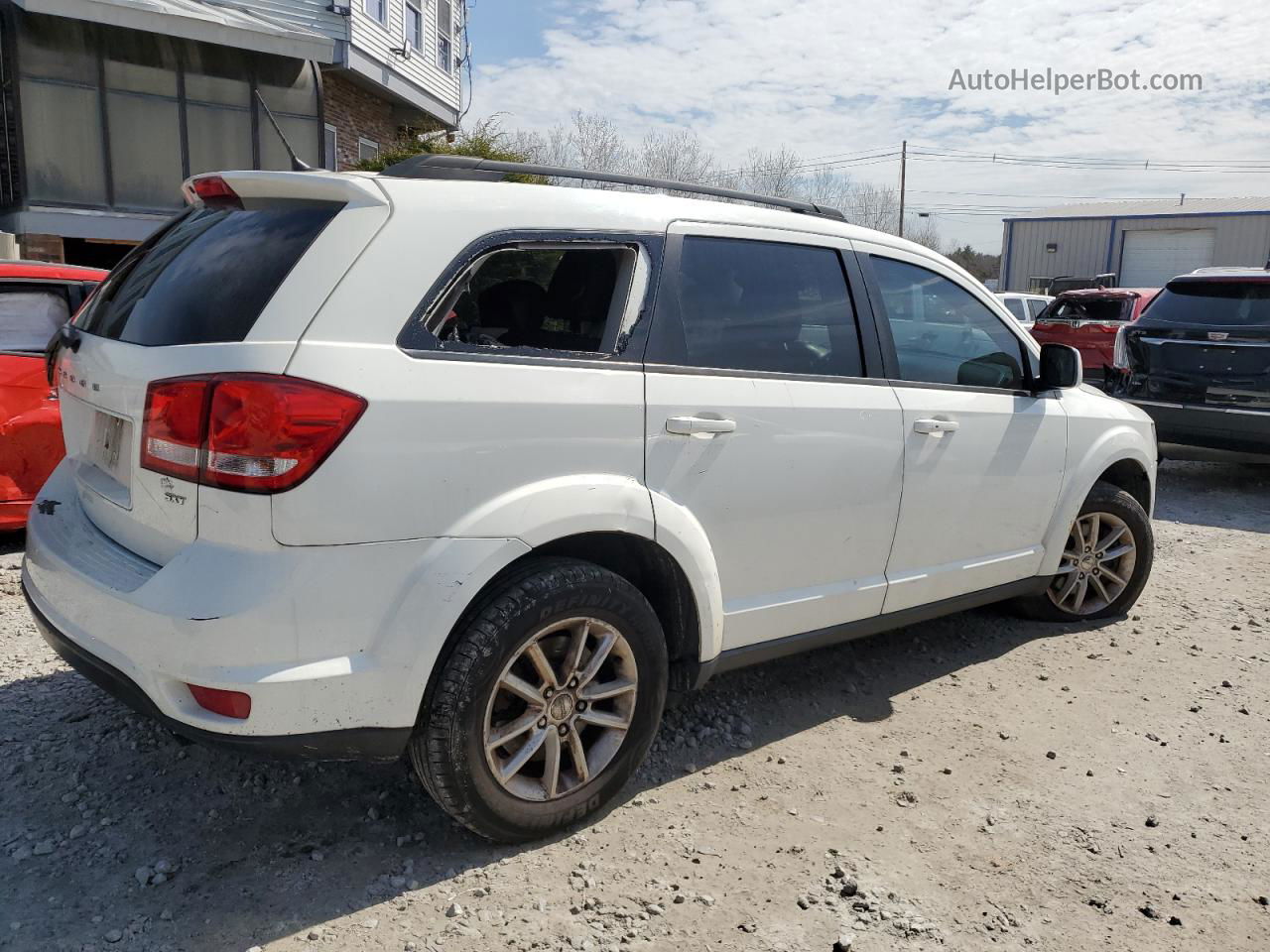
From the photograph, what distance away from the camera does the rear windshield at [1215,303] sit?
8.17 m

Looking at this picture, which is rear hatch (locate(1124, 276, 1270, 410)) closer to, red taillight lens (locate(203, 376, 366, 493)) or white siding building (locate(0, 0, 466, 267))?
red taillight lens (locate(203, 376, 366, 493))

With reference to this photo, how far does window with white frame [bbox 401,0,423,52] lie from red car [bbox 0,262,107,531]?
1648 centimetres

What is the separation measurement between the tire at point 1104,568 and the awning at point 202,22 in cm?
1481

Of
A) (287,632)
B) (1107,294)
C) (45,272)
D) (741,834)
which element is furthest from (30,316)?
(1107,294)

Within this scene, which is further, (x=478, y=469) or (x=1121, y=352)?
(x=1121, y=352)

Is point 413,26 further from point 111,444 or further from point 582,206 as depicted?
point 111,444

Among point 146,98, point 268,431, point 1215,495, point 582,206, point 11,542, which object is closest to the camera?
point 268,431

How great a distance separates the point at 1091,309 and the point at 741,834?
16.0 m

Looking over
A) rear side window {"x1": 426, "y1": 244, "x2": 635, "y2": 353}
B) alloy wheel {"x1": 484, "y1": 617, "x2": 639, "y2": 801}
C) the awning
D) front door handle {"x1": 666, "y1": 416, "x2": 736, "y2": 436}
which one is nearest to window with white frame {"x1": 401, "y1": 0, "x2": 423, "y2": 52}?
the awning

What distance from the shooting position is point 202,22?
14898 mm

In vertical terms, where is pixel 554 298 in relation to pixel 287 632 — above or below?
above

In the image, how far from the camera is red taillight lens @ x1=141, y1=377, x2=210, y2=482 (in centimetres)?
235

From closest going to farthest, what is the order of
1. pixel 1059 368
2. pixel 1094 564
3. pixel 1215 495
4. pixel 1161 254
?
pixel 1059 368, pixel 1094 564, pixel 1215 495, pixel 1161 254

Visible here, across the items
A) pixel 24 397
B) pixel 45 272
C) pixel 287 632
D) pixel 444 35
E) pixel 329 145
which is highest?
pixel 444 35
